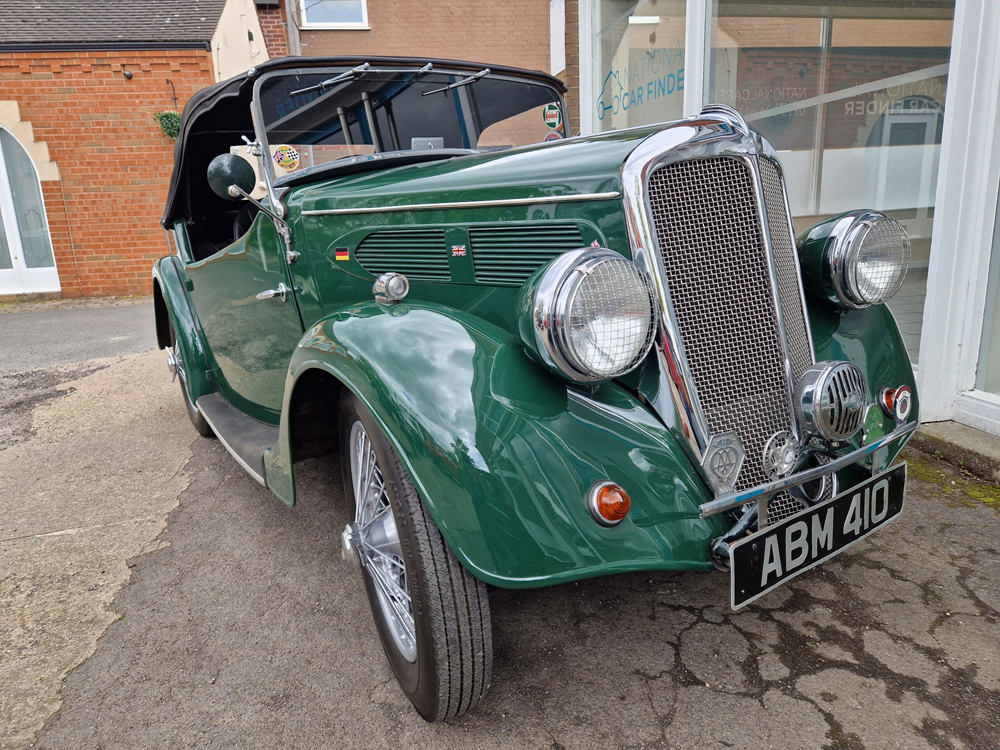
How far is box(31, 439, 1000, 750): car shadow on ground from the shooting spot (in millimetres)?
1641

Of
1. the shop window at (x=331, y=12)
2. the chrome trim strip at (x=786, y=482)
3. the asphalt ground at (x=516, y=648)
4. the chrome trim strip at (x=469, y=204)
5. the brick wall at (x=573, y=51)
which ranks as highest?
the shop window at (x=331, y=12)

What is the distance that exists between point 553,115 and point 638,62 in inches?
123

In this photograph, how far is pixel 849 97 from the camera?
411 cm

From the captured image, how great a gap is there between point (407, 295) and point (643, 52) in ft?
15.2

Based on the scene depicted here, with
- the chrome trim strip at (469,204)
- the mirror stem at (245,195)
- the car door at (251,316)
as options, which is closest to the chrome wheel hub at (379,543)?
the chrome trim strip at (469,204)

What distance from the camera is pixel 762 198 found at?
1.76 meters

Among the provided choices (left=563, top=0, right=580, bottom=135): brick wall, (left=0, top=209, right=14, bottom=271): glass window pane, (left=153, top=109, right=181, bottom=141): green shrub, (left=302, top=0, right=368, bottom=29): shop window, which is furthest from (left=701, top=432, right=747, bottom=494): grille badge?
(left=302, top=0, right=368, bottom=29): shop window

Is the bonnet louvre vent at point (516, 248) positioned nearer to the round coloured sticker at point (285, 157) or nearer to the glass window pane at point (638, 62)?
the round coloured sticker at point (285, 157)

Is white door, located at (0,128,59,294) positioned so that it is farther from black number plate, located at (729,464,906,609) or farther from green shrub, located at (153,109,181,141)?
black number plate, located at (729,464,906,609)

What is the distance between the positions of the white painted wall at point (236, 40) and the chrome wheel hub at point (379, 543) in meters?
9.17

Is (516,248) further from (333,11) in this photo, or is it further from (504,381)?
(333,11)

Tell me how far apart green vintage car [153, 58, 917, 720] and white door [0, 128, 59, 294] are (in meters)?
9.06

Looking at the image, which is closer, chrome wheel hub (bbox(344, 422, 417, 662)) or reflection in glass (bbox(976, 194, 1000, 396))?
chrome wheel hub (bbox(344, 422, 417, 662))

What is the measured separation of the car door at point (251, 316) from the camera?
2.73 metres
